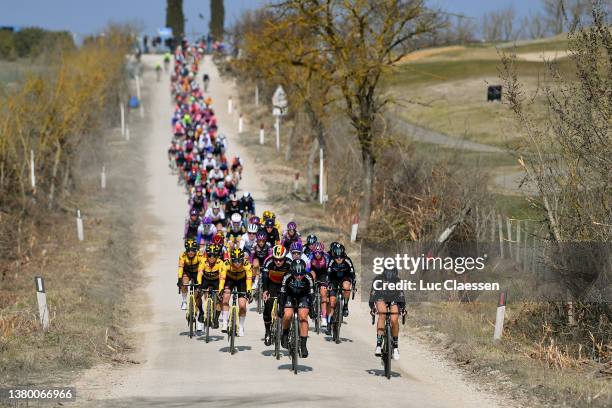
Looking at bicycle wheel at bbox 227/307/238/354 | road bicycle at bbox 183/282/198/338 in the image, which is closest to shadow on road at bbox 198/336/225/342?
road bicycle at bbox 183/282/198/338

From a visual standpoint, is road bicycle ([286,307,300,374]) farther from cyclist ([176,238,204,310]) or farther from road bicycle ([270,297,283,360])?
cyclist ([176,238,204,310])

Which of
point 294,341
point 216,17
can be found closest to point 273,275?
point 294,341

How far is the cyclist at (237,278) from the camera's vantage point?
688 inches

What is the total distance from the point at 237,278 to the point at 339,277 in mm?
2178

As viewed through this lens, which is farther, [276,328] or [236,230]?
[236,230]

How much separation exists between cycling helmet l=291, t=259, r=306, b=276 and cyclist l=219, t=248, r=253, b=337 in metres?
1.35

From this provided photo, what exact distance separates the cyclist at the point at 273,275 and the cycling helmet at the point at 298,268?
751 mm

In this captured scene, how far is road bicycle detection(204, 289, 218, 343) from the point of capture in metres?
18.2

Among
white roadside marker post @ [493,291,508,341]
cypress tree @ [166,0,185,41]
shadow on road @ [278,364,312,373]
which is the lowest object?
shadow on road @ [278,364,312,373]

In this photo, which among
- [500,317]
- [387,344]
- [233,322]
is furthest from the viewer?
[500,317]

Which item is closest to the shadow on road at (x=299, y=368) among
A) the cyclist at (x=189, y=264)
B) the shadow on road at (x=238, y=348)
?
the shadow on road at (x=238, y=348)

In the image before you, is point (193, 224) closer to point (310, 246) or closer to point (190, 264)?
point (190, 264)

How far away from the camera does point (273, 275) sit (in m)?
17.4

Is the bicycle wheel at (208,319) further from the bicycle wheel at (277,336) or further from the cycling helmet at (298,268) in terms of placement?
the cycling helmet at (298,268)
